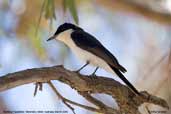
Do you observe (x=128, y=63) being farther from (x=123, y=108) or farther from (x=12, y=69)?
(x=12, y=69)

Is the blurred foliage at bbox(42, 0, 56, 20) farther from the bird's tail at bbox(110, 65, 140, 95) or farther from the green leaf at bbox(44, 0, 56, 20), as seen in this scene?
the bird's tail at bbox(110, 65, 140, 95)

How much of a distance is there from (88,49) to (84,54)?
0.02m

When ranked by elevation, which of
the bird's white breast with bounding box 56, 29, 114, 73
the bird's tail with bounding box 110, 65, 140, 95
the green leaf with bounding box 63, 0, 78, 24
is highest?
the green leaf with bounding box 63, 0, 78, 24

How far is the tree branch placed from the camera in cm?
104

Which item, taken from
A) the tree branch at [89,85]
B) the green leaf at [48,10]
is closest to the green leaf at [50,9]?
the green leaf at [48,10]

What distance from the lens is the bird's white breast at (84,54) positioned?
1.09 m

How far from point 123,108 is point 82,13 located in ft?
0.94

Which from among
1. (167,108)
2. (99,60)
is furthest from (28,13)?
(167,108)

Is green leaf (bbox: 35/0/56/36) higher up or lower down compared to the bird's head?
higher up

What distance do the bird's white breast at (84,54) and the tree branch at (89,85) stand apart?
36 millimetres

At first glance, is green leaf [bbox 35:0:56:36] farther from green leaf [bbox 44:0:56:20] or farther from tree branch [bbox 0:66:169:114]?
tree branch [bbox 0:66:169:114]

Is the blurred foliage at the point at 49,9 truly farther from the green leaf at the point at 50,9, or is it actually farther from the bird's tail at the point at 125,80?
the bird's tail at the point at 125,80

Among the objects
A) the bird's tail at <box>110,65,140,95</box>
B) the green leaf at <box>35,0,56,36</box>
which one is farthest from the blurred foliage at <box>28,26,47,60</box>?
the bird's tail at <box>110,65,140,95</box>

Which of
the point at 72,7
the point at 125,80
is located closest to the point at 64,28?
the point at 72,7
